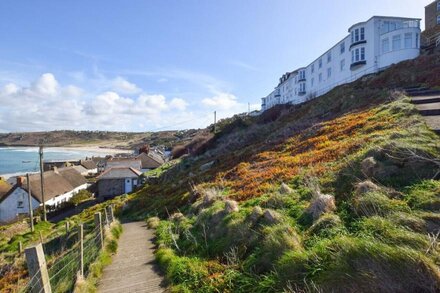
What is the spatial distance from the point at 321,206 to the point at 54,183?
56.5 meters

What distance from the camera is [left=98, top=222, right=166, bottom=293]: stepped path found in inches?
300

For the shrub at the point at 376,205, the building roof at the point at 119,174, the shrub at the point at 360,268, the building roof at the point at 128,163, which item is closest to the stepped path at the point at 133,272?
the shrub at the point at 360,268

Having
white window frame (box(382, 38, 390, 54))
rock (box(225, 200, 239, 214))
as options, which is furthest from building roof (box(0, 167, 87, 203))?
white window frame (box(382, 38, 390, 54))

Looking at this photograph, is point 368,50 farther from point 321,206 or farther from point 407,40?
point 321,206

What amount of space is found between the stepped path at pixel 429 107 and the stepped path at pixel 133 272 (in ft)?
33.9

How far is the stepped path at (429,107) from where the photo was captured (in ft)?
39.5

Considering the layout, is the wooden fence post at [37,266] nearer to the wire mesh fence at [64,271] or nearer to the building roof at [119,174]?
the wire mesh fence at [64,271]

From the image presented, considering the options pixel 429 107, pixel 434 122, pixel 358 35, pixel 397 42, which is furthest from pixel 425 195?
pixel 358 35

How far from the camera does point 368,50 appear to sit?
40625 mm

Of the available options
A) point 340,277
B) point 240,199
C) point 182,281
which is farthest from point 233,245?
point 240,199

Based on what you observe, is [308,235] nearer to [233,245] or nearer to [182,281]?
[233,245]

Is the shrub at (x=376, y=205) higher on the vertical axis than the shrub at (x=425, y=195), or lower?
lower

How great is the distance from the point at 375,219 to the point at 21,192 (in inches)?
2092

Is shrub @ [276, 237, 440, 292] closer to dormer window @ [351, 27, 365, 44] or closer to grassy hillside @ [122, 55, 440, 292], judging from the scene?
grassy hillside @ [122, 55, 440, 292]
